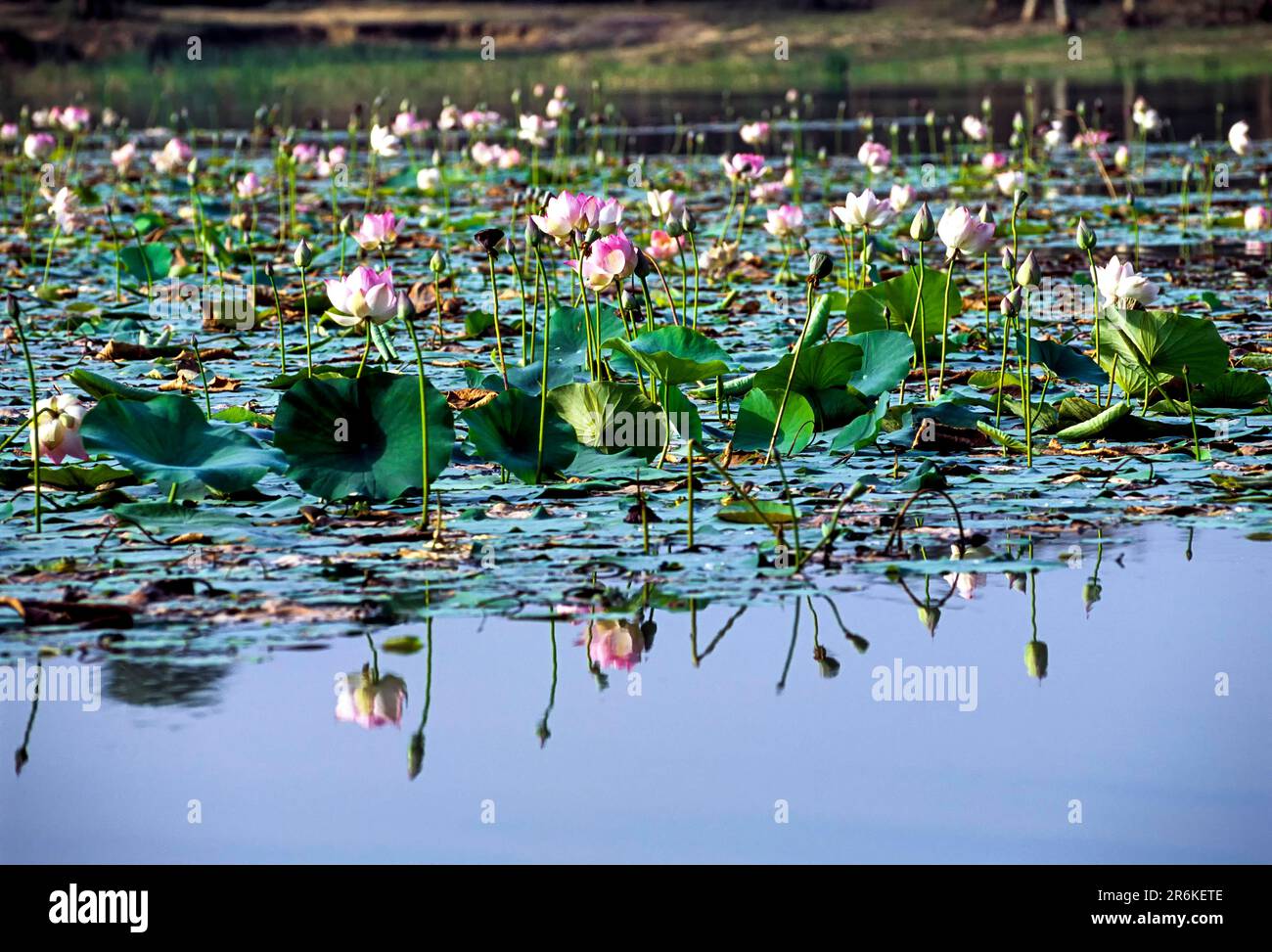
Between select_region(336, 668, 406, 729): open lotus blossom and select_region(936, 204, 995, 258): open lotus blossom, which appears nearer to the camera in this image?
select_region(336, 668, 406, 729): open lotus blossom

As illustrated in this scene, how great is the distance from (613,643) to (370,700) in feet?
1.55

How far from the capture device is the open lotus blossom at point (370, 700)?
9.98 feet

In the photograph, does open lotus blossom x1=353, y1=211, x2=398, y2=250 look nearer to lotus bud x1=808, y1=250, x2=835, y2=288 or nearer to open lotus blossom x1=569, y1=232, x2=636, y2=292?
open lotus blossom x1=569, y1=232, x2=636, y2=292

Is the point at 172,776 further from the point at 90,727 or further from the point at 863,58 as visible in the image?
the point at 863,58

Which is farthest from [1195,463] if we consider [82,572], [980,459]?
[82,572]

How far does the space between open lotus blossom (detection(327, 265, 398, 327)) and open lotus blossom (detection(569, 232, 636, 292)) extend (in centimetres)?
66

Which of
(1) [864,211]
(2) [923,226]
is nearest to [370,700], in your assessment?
(2) [923,226]

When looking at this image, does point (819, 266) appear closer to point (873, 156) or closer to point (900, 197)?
point (900, 197)

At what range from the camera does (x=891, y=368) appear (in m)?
4.95

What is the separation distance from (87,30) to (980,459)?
110ft

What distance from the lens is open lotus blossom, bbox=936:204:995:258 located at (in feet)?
16.8

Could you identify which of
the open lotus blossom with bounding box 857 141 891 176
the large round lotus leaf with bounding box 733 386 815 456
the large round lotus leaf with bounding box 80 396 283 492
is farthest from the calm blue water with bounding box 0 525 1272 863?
the open lotus blossom with bounding box 857 141 891 176

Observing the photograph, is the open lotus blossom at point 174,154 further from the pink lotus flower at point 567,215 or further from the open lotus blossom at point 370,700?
the open lotus blossom at point 370,700
